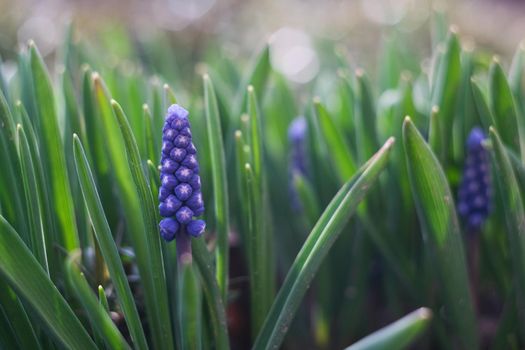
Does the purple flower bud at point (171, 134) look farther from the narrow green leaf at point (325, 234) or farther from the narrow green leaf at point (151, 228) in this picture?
the narrow green leaf at point (325, 234)

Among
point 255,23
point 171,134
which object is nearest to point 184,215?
point 171,134

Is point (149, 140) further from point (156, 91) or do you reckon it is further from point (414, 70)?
point (414, 70)

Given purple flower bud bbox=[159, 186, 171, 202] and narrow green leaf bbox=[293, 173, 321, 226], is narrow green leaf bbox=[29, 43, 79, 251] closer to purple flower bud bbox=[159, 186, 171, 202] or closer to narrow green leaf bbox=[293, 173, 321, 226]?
purple flower bud bbox=[159, 186, 171, 202]

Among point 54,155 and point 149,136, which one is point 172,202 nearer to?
point 149,136

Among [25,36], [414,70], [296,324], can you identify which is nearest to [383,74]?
[414,70]

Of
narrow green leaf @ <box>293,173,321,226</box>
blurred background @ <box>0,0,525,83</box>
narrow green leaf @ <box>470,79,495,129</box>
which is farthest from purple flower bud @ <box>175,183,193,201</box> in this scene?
blurred background @ <box>0,0,525,83</box>

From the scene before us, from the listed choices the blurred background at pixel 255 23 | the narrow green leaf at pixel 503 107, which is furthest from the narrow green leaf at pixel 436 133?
the blurred background at pixel 255 23

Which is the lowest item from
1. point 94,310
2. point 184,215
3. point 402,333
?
point 402,333
